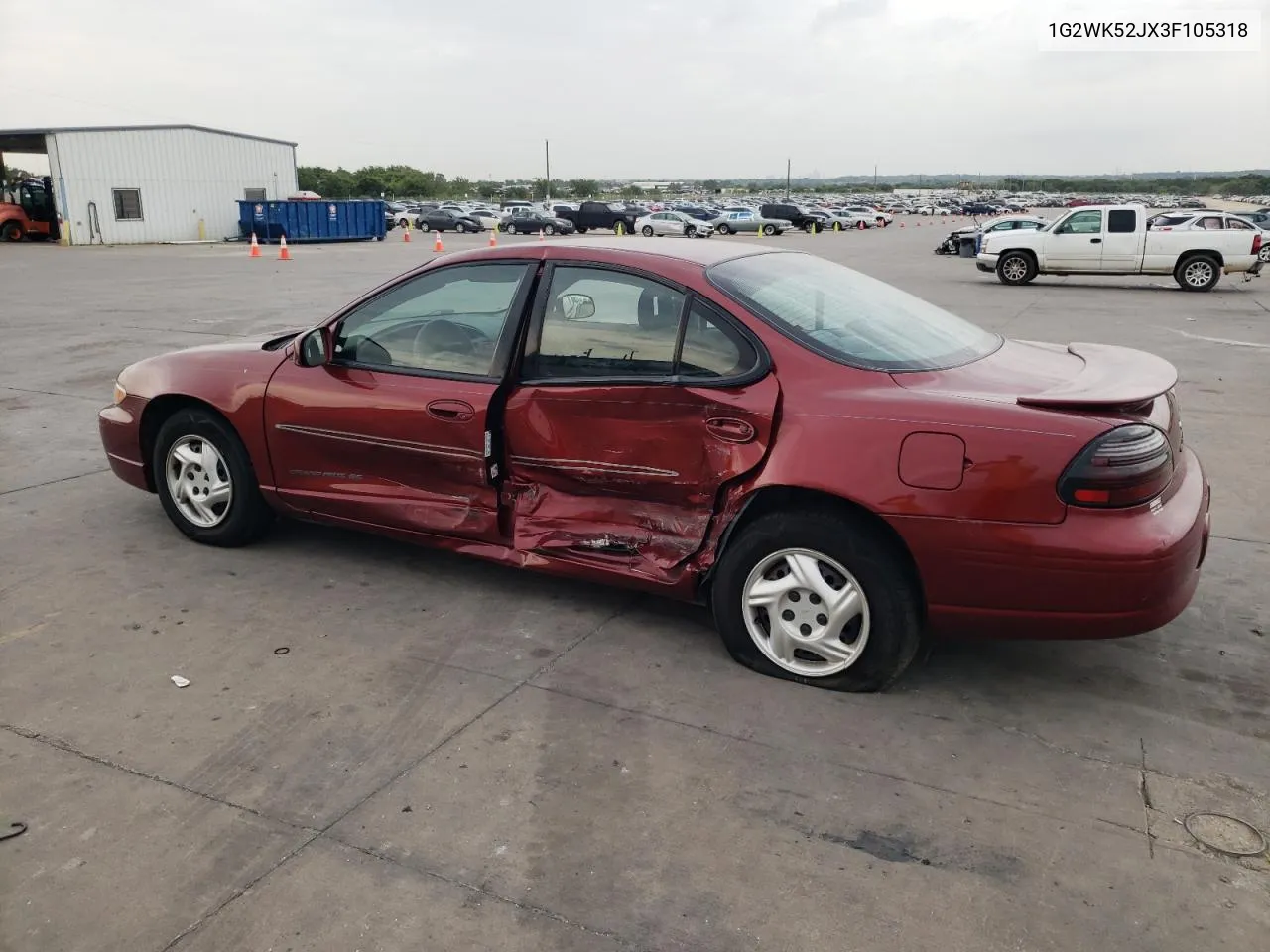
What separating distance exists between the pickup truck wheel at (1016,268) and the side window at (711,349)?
65.1 feet

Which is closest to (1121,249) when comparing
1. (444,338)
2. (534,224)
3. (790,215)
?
(444,338)

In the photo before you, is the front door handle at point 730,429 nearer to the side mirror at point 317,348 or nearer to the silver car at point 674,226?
the side mirror at point 317,348

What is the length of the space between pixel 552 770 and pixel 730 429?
1329mm

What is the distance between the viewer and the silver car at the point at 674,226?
4616cm

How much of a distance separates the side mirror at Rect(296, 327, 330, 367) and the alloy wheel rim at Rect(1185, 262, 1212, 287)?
20.1 metres

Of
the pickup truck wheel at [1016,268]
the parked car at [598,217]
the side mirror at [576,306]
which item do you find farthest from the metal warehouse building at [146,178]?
the side mirror at [576,306]

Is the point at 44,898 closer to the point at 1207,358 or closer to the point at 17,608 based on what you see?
the point at 17,608

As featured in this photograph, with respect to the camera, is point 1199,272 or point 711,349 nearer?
point 711,349

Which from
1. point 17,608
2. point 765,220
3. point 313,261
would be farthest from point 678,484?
point 765,220

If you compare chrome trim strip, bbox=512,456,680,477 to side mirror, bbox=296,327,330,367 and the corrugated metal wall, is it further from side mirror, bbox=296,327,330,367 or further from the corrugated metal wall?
the corrugated metal wall

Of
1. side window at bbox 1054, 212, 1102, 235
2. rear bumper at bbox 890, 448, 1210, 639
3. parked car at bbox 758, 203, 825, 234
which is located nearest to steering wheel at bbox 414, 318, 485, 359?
rear bumper at bbox 890, 448, 1210, 639

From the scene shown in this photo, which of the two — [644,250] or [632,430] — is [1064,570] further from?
[644,250]

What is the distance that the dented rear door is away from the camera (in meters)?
3.70

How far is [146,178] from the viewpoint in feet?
127
